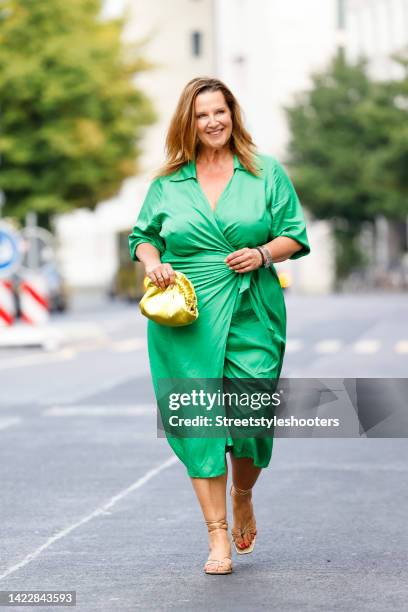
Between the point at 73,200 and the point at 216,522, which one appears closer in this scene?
the point at 216,522

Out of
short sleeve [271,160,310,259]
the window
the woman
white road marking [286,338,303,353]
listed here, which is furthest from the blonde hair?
the window

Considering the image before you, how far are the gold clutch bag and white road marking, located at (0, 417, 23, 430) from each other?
6413 mm

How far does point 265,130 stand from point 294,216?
218ft

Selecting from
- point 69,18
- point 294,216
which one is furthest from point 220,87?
point 69,18

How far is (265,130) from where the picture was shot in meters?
72.3

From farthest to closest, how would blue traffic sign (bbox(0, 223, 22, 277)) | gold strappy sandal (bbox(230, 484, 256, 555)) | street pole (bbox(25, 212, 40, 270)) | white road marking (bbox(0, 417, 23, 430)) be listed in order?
street pole (bbox(25, 212, 40, 270))
blue traffic sign (bbox(0, 223, 22, 277))
white road marking (bbox(0, 417, 23, 430))
gold strappy sandal (bbox(230, 484, 256, 555))

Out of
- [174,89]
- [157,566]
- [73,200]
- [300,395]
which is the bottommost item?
[174,89]

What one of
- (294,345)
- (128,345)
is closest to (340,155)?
(128,345)

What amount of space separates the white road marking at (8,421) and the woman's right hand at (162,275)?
20.9ft

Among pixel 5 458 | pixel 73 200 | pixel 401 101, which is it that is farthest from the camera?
pixel 401 101

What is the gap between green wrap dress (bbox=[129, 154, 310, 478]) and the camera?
20.0 feet

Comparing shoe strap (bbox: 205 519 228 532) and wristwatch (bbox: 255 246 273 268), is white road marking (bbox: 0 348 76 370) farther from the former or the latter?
wristwatch (bbox: 255 246 273 268)

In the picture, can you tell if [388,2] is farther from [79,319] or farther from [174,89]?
[79,319]

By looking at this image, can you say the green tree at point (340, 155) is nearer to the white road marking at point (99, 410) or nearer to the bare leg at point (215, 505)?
the white road marking at point (99, 410)
